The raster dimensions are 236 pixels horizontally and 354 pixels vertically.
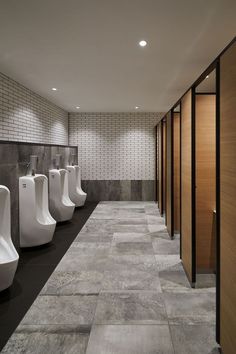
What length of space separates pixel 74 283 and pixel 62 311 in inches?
25.1

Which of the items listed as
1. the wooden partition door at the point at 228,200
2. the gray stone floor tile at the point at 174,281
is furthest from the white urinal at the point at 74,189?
the wooden partition door at the point at 228,200

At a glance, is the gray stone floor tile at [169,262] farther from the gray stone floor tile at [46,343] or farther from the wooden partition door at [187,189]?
the gray stone floor tile at [46,343]

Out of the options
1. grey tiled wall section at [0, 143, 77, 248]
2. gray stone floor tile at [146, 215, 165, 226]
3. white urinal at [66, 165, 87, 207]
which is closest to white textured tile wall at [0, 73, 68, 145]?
grey tiled wall section at [0, 143, 77, 248]

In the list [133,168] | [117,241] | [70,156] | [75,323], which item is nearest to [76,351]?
[75,323]

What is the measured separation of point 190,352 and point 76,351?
80 cm

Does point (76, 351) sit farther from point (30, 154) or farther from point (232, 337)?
point (30, 154)

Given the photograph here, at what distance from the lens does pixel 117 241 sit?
16.9 ft

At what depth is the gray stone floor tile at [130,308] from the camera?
2656 mm

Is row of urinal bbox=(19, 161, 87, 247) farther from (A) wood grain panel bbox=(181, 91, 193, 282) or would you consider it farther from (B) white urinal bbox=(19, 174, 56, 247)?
(A) wood grain panel bbox=(181, 91, 193, 282)

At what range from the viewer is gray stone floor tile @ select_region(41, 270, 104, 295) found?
3.25 meters

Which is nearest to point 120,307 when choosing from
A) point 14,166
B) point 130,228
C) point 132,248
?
point 132,248

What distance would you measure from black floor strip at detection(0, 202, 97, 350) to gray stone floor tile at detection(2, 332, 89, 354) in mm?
90

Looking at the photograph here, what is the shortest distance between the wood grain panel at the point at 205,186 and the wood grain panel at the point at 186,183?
154mm

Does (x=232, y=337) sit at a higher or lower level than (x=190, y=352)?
higher
